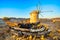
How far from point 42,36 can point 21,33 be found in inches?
92.5

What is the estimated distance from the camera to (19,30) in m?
16.4

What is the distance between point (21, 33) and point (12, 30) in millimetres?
1948

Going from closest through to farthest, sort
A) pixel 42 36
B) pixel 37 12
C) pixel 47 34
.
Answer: pixel 42 36
pixel 47 34
pixel 37 12

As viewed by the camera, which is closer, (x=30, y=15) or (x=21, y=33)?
(x=21, y=33)

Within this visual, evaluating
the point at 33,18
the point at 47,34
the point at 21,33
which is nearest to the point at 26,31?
the point at 21,33

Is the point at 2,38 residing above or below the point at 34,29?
below

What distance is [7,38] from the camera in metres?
16.0

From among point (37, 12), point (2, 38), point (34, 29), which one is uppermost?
point (37, 12)

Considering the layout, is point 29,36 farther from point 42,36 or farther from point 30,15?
point 30,15

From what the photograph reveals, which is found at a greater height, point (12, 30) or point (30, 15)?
point (30, 15)

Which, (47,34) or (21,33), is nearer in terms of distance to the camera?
(21,33)

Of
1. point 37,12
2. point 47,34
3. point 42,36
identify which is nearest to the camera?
point 42,36

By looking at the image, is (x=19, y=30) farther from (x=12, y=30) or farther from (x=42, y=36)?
(x=42, y=36)

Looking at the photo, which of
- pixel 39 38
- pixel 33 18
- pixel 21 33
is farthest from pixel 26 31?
pixel 33 18
